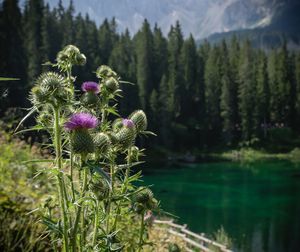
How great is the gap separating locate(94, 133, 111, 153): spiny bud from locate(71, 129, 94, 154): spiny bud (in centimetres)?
11

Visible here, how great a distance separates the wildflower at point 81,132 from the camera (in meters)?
2.58

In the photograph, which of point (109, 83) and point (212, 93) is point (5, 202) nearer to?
point (109, 83)

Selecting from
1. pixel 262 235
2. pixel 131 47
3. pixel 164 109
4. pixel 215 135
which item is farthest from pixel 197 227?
pixel 131 47

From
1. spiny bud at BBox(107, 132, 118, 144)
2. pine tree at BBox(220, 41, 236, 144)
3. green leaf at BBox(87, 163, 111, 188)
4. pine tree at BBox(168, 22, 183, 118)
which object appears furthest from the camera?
pine tree at BBox(220, 41, 236, 144)

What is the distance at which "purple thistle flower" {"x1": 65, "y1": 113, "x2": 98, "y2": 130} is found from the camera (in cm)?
265

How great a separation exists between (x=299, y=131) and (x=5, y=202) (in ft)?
243

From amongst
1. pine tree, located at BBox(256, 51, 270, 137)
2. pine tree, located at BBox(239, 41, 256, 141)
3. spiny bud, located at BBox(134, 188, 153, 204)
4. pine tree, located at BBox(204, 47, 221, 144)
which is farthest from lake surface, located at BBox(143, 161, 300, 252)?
pine tree, located at BBox(204, 47, 221, 144)

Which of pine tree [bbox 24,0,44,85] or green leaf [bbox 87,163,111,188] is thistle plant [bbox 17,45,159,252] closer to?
green leaf [bbox 87,163,111,188]

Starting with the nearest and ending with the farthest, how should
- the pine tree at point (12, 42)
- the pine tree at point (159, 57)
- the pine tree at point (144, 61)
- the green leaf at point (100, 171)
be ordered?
the green leaf at point (100, 171) < the pine tree at point (12, 42) < the pine tree at point (144, 61) < the pine tree at point (159, 57)

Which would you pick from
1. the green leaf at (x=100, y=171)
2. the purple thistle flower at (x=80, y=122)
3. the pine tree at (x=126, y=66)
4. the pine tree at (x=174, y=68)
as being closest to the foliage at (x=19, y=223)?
the purple thistle flower at (x=80, y=122)

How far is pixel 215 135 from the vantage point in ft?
229

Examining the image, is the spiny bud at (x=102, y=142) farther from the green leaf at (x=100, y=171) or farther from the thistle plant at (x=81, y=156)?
the green leaf at (x=100, y=171)

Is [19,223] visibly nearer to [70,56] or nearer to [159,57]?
[70,56]

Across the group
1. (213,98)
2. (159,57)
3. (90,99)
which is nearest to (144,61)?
(159,57)
